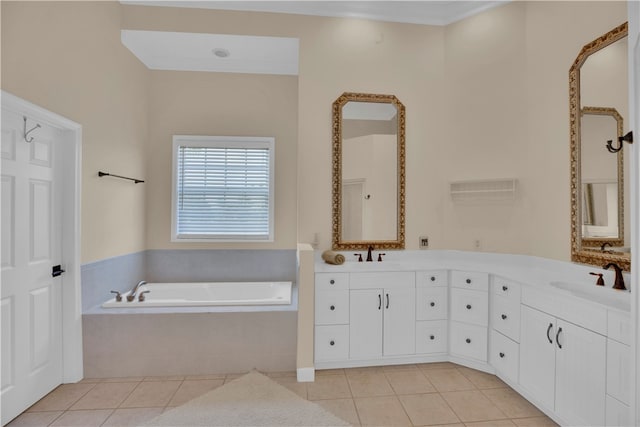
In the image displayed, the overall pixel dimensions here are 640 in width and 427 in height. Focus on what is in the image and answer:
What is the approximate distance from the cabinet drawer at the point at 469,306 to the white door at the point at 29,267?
3.26 m

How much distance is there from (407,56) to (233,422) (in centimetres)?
355

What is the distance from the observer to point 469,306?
2730mm

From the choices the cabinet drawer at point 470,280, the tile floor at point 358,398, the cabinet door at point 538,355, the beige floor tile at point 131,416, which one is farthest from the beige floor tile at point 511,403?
the beige floor tile at point 131,416

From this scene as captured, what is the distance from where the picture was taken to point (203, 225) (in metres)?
3.77

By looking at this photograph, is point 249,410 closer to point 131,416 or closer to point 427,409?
point 131,416

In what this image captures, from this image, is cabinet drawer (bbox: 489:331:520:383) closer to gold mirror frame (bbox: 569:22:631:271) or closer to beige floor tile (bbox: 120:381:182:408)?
gold mirror frame (bbox: 569:22:631:271)

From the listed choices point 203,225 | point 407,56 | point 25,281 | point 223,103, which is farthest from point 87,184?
point 407,56

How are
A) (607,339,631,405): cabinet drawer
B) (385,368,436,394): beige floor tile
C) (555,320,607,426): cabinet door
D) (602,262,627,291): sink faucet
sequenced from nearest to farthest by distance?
(607,339,631,405): cabinet drawer < (555,320,607,426): cabinet door < (602,262,627,291): sink faucet < (385,368,436,394): beige floor tile

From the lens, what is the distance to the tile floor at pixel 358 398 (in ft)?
6.82

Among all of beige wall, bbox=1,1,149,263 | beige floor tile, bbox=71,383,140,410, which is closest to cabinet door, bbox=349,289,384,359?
beige floor tile, bbox=71,383,140,410

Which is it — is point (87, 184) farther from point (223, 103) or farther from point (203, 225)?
point (223, 103)

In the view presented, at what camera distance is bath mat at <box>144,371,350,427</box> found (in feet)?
6.65

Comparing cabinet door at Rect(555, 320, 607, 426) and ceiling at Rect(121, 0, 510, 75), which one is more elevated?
ceiling at Rect(121, 0, 510, 75)

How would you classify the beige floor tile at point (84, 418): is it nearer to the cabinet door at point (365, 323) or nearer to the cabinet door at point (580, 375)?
the cabinet door at point (365, 323)
